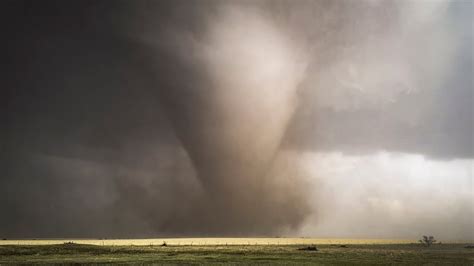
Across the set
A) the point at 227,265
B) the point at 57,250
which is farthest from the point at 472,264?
the point at 57,250

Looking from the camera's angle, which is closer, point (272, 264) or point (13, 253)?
point (272, 264)

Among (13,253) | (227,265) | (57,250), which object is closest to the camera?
(227,265)

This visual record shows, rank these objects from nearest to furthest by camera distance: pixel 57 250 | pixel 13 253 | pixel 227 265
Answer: pixel 227 265, pixel 13 253, pixel 57 250

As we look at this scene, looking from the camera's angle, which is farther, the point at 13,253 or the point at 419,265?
the point at 13,253

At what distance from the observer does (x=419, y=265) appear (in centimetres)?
8475

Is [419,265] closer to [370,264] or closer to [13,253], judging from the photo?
[370,264]

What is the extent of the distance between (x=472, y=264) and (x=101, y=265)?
6889 cm

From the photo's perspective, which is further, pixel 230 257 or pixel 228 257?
pixel 228 257

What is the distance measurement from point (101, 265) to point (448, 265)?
64426mm

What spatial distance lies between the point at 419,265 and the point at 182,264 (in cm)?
4459

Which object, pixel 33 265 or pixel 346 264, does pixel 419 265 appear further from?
pixel 33 265

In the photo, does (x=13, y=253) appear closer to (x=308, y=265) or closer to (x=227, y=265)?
(x=227, y=265)

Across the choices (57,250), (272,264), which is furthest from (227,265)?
(57,250)

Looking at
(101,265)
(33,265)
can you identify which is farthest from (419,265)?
(33,265)
